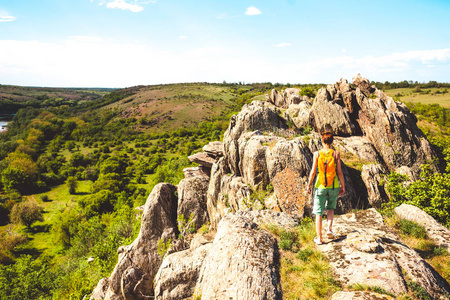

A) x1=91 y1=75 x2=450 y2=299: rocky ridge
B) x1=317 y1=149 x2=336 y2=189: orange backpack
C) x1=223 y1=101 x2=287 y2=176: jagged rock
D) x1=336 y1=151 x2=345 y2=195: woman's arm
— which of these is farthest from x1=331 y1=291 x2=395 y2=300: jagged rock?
x1=223 y1=101 x2=287 y2=176: jagged rock

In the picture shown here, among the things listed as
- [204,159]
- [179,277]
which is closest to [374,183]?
[179,277]

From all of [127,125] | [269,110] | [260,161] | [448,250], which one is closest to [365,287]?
[448,250]

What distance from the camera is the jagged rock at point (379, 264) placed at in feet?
25.4

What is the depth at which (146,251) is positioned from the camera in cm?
2492

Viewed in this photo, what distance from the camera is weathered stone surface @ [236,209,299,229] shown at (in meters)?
12.4

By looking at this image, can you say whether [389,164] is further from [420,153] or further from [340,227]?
[340,227]

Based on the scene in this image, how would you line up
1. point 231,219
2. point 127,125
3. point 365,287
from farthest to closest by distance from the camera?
1. point 127,125
2. point 231,219
3. point 365,287

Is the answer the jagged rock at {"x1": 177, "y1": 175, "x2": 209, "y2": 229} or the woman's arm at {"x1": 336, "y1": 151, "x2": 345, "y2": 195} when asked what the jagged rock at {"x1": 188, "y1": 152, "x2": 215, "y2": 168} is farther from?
the woman's arm at {"x1": 336, "y1": 151, "x2": 345, "y2": 195}

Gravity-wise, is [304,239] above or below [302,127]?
below

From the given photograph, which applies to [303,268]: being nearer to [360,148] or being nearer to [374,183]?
[374,183]

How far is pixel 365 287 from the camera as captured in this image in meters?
7.59

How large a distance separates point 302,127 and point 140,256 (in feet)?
77.9

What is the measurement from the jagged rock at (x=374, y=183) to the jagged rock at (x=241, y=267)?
11171 mm

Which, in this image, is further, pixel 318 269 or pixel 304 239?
pixel 304 239
